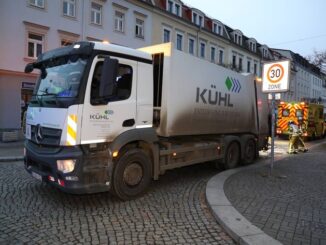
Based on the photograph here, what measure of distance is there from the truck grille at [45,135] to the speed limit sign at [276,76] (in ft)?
18.2

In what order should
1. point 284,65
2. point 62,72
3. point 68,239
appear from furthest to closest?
point 284,65, point 62,72, point 68,239

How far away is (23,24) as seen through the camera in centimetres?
1953

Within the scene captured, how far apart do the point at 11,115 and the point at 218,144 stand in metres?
14.4

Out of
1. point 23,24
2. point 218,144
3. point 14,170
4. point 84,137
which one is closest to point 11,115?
point 23,24

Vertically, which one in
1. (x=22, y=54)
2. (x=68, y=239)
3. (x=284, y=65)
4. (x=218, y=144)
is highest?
(x=22, y=54)

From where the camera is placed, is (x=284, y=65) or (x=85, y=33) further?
(x=85, y=33)

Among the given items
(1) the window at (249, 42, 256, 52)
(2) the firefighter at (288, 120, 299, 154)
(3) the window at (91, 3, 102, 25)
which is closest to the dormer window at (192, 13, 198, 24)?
(3) the window at (91, 3, 102, 25)

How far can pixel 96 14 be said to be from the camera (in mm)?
23766

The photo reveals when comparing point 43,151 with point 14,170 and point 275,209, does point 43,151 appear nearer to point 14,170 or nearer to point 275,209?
point 14,170

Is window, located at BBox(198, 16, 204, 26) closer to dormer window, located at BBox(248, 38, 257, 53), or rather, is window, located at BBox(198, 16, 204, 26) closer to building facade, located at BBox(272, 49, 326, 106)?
dormer window, located at BBox(248, 38, 257, 53)

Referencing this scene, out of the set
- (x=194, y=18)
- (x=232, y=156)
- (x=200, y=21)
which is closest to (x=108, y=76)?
(x=232, y=156)

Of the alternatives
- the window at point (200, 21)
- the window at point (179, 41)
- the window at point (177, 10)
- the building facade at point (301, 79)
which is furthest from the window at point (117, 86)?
the building facade at point (301, 79)

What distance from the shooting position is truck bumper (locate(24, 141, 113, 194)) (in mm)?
5469

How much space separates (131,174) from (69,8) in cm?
1841
